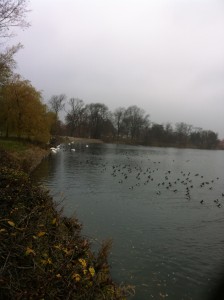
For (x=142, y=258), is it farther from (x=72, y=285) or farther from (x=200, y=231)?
(x=72, y=285)

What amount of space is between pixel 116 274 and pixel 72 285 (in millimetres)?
4363

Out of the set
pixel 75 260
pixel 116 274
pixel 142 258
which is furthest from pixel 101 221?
pixel 75 260

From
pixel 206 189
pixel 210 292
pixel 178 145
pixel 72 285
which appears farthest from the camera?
pixel 178 145

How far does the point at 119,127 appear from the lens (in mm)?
135375

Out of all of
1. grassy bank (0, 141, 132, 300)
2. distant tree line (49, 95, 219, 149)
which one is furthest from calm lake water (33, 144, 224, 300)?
distant tree line (49, 95, 219, 149)

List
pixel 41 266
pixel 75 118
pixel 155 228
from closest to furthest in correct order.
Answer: pixel 41 266 → pixel 155 228 → pixel 75 118

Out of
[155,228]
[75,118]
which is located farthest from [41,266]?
[75,118]

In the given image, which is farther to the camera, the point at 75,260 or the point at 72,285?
the point at 75,260

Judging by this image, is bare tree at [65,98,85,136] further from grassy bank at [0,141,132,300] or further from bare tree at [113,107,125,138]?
grassy bank at [0,141,132,300]

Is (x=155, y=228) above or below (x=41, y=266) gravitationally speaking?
below

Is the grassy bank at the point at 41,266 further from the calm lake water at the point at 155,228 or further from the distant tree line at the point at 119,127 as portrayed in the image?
the distant tree line at the point at 119,127

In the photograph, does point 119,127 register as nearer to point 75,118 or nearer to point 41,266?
Answer: point 75,118

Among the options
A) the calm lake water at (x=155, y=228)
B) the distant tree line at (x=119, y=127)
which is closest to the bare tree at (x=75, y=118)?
the distant tree line at (x=119, y=127)

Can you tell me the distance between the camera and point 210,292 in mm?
9148
